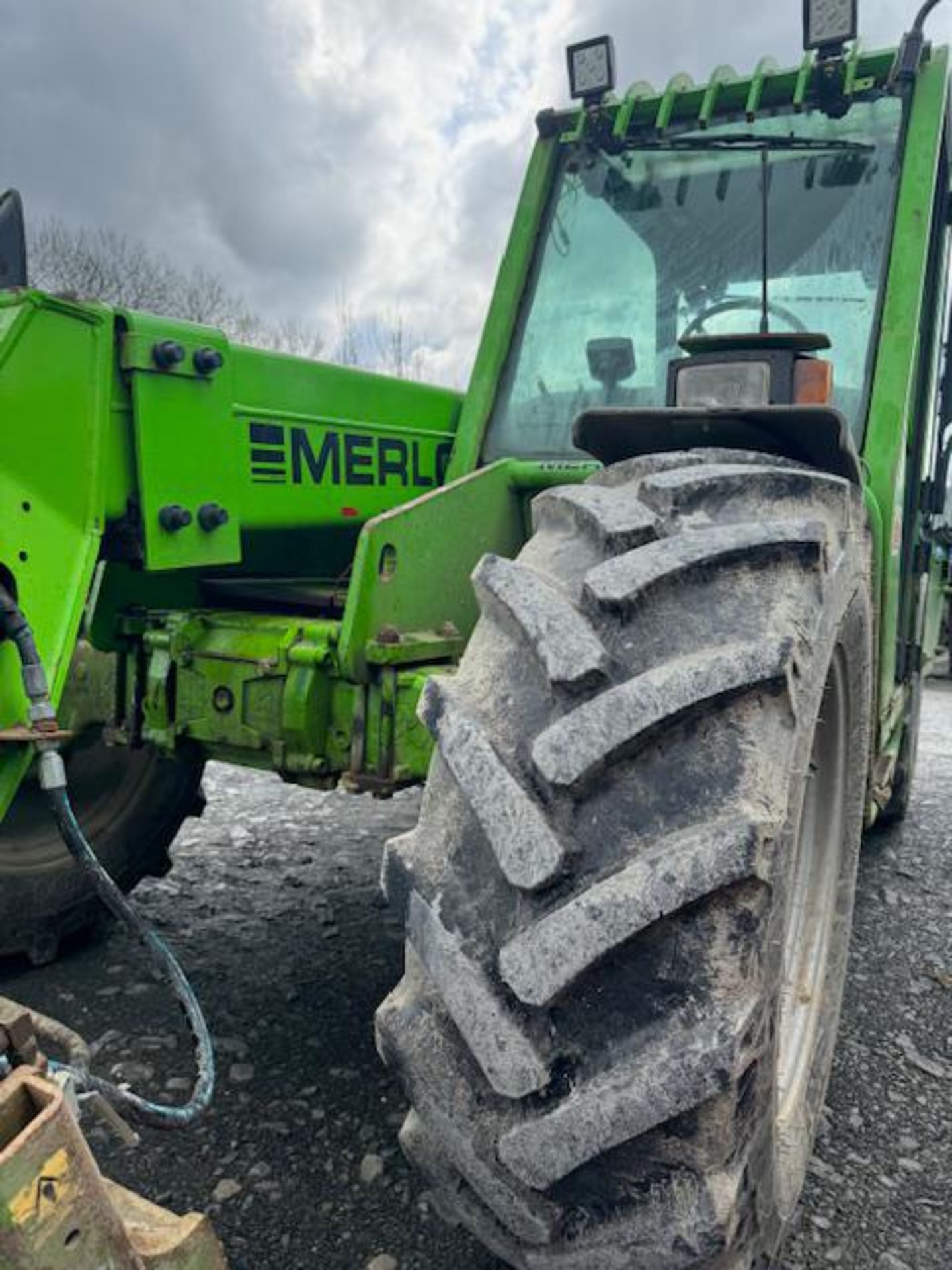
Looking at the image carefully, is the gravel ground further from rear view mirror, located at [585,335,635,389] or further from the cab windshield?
rear view mirror, located at [585,335,635,389]

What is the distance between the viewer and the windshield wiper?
2711mm

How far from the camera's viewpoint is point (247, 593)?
2.63 metres

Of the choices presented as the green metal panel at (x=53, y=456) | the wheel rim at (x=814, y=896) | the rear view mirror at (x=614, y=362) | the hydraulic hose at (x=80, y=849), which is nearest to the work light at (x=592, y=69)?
the rear view mirror at (x=614, y=362)

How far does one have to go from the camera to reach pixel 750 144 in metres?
2.78

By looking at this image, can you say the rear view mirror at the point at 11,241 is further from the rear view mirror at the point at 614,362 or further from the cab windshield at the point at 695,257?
the rear view mirror at the point at 614,362

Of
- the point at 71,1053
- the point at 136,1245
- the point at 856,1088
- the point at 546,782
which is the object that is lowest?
the point at 856,1088

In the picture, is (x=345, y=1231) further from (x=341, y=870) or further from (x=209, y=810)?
(x=209, y=810)

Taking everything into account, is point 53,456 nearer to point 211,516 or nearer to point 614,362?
point 211,516

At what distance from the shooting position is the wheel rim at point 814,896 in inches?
78.4

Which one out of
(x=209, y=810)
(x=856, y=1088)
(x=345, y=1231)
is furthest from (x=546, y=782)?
(x=209, y=810)

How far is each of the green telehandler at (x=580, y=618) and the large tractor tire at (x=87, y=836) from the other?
0.01m

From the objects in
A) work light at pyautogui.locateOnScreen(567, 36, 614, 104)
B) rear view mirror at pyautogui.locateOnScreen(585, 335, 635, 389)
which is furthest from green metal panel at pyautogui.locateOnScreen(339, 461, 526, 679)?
work light at pyautogui.locateOnScreen(567, 36, 614, 104)

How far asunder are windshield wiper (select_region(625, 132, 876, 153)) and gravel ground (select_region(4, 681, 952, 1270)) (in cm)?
219

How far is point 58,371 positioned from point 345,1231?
Answer: 1659 mm
